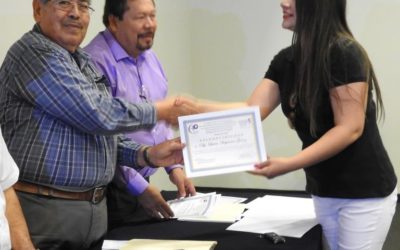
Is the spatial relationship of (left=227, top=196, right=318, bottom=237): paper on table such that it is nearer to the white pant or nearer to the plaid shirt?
the white pant

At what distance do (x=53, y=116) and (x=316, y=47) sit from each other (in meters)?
0.84

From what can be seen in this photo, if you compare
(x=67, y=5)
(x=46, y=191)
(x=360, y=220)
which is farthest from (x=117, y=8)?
(x=360, y=220)

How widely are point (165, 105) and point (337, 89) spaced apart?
0.55 m

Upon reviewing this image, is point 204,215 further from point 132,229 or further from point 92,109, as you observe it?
point 92,109

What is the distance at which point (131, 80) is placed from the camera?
2098 millimetres

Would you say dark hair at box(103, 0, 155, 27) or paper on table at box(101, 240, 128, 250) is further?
dark hair at box(103, 0, 155, 27)

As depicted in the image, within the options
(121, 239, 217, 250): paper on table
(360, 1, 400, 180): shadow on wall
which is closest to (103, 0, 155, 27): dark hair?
(121, 239, 217, 250): paper on table

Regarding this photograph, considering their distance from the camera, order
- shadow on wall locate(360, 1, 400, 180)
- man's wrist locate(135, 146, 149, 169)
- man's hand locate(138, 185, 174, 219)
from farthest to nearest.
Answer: shadow on wall locate(360, 1, 400, 180) → man's hand locate(138, 185, 174, 219) → man's wrist locate(135, 146, 149, 169)

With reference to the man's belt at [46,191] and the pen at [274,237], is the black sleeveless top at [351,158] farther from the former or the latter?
the man's belt at [46,191]

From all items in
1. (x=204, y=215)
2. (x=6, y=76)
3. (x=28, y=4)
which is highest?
(x=28, y=4)

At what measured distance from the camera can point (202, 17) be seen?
434 cm

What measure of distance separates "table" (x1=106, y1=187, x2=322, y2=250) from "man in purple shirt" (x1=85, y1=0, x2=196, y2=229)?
0.35ft

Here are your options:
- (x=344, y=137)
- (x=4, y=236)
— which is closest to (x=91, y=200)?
(x=4, y=236)

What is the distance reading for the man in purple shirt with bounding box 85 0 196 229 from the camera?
6.26ft
